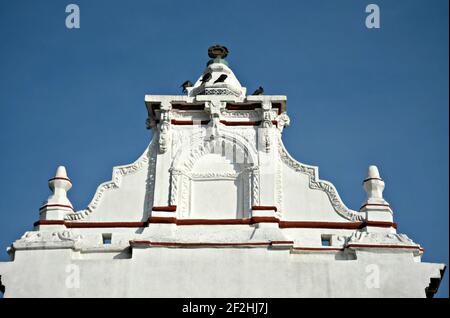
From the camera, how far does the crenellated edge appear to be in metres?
19.3

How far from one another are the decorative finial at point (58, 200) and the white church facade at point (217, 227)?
24 millimetres

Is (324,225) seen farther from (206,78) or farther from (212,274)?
(206,78)

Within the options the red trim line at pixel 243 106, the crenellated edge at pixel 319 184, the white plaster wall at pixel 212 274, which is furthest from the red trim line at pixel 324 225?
the red trim line at pixel 243 106

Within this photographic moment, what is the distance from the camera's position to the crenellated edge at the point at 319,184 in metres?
19.3

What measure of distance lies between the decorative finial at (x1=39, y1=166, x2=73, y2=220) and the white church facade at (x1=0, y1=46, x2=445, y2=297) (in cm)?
2

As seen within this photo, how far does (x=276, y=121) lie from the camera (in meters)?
20.6

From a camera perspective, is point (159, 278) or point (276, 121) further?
point (276, 121)

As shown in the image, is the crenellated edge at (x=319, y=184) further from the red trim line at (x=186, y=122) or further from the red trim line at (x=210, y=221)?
the red trim line at (x=186, y=122)

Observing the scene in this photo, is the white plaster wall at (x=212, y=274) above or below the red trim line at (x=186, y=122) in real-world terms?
below

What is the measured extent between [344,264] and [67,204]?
19.1 feet

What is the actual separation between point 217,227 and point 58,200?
335 cm

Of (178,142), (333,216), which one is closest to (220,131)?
(178,142)

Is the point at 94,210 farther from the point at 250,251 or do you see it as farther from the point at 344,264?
the point at 344,264
